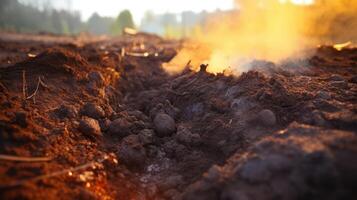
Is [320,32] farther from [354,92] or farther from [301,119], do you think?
[301,119]

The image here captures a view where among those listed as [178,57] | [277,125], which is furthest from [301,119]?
[178,57]

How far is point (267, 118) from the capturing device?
4758 mm

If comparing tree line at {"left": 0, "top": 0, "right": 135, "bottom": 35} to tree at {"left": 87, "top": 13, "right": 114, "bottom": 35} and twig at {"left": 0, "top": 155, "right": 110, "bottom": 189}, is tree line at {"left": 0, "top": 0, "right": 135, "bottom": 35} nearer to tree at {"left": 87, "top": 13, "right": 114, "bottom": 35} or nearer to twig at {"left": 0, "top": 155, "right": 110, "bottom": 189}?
tree at {"left": 87, "top": 13, "right": 114, "bottom": 35}

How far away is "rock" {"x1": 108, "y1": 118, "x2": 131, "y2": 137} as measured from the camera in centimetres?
568

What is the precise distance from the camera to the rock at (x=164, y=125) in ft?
18.7

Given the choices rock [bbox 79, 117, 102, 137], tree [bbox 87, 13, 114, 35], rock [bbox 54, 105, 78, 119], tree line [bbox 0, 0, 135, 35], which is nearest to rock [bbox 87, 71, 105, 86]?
rock [bbox 54, 105, 78, 119]

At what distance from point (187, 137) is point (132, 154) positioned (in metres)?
0.93

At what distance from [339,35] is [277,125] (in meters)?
12.7

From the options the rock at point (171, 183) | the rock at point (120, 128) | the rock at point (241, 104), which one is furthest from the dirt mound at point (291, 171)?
the rock at point (120, 128)

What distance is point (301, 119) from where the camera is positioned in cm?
477

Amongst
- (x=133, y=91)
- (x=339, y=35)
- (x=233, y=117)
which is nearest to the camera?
(x=233, y=117)

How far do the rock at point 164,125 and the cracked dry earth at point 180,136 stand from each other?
18mm

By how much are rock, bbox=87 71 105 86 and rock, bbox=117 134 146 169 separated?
2.80 metres

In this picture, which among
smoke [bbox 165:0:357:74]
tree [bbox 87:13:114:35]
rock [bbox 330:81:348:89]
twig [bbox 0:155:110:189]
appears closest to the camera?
twig [bbox 0:155:110:189]
